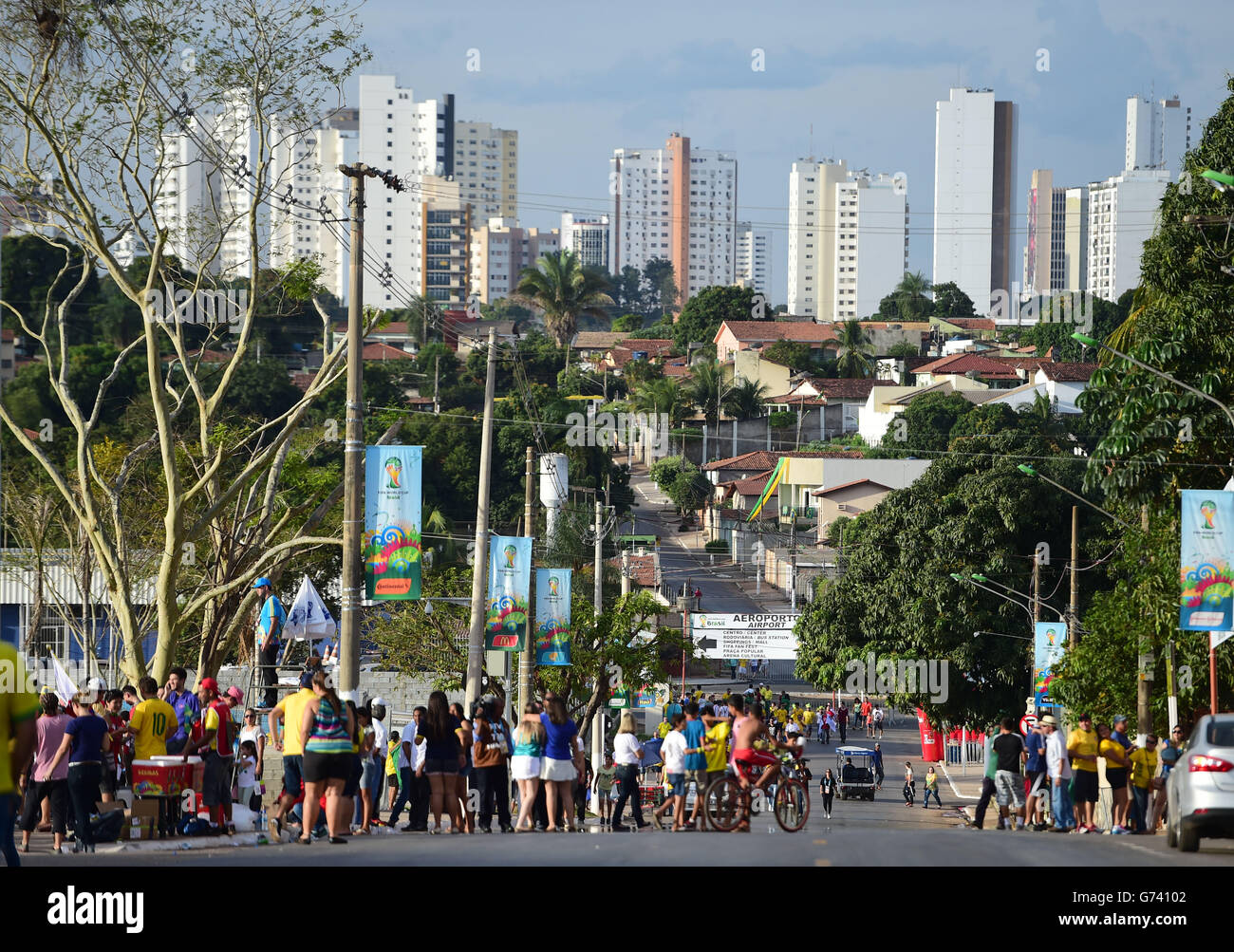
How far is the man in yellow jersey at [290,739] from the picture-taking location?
50.5 feet

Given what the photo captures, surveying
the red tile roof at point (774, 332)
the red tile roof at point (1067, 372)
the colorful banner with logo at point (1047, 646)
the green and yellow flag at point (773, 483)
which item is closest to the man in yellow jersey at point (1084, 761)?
the colorful banner with logo at point (1047, 646)

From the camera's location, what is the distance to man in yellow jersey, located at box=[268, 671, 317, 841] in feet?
50.5

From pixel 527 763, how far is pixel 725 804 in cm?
235

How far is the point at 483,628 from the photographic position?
29.4 metres

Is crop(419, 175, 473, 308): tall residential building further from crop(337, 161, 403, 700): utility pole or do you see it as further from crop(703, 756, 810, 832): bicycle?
crop(703, 756, 810, 832): bicycle

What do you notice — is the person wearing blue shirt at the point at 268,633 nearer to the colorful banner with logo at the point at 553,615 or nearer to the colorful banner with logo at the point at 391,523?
the colorful banner with logo at the point at 553,615

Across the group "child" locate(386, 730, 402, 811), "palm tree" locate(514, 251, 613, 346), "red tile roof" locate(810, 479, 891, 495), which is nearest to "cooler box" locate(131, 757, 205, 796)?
"child" locate(386, 730, 402, 811)

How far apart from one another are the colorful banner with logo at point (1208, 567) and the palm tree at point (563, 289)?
93060mm

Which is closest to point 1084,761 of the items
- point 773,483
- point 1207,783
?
point 1207,783
